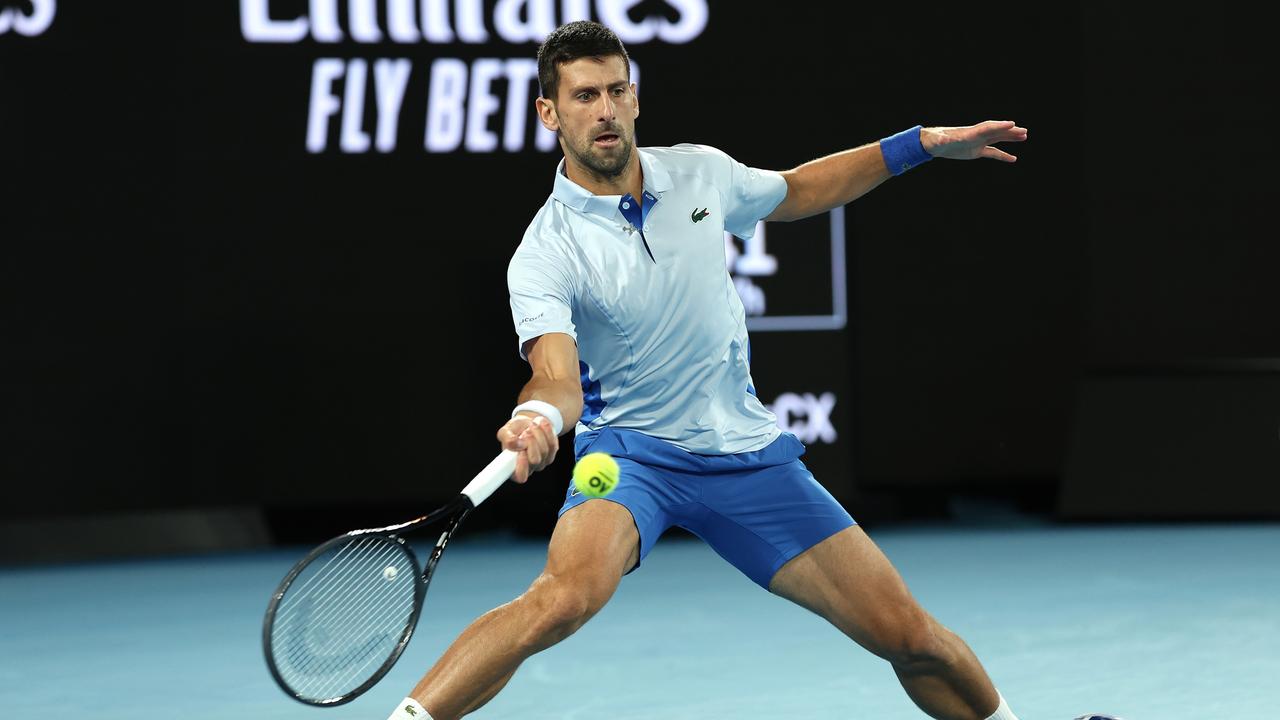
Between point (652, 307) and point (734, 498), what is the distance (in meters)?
0.39

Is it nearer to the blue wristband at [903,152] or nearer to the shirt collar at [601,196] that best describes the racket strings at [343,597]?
the shirt collar at [601,196]

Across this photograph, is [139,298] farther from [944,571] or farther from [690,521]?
[690,521]

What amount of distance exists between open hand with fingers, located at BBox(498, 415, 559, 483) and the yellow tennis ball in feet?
0.56

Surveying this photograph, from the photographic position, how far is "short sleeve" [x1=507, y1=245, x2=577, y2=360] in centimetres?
311

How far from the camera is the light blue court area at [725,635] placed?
4270 mm

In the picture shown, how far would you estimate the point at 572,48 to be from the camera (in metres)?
3.20

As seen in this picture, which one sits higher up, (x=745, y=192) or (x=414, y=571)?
(x=745, y=192)

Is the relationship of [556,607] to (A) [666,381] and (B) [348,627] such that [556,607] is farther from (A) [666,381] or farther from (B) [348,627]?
(A) [666,381]

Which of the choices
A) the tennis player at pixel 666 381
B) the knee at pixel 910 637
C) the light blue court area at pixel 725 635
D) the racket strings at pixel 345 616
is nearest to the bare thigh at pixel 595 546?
the tennis player at pixel 666 381

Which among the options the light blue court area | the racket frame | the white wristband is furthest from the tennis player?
the light blue court area

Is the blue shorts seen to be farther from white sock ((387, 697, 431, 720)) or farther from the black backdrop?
the black backdrop

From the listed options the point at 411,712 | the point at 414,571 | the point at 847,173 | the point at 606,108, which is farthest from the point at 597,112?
the point at 411,712

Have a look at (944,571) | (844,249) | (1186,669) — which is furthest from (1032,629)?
(844,249)

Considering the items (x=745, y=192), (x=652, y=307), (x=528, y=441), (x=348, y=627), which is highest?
→ (x=745, y=192)
